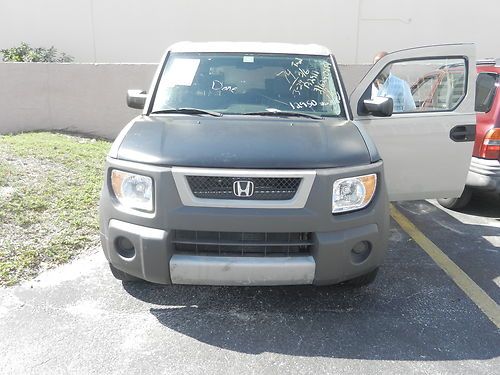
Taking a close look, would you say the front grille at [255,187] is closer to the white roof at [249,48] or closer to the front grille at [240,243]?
the front grille at [240,243]

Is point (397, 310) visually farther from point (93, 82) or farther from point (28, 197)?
point (93, 82)

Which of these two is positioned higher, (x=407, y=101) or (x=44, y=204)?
(x=407, y=101)

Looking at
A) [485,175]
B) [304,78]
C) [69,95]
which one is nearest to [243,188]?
[304,78]

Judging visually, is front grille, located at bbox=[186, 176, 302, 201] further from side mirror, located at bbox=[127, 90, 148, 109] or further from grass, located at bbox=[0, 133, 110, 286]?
grass, located at bbox=[0, 133, 110, 286]

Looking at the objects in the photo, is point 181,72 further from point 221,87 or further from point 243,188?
point 243,188

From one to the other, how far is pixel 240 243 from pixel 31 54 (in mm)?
9868

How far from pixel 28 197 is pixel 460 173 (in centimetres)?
443

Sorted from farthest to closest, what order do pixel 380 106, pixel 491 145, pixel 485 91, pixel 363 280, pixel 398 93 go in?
pixel 485 91, pixel 398 93, pixel 491 145, pixel 380 106, pixel 363 280

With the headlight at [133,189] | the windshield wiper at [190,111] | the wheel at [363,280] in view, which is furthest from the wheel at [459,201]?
the headlight at [133,189]

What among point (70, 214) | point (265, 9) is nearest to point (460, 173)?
point (70, 214)

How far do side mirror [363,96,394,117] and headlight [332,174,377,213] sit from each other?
110 centimetres

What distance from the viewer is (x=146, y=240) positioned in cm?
276

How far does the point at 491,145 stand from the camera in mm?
4770

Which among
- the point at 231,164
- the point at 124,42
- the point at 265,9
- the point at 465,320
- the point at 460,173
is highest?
the point at 265,9
